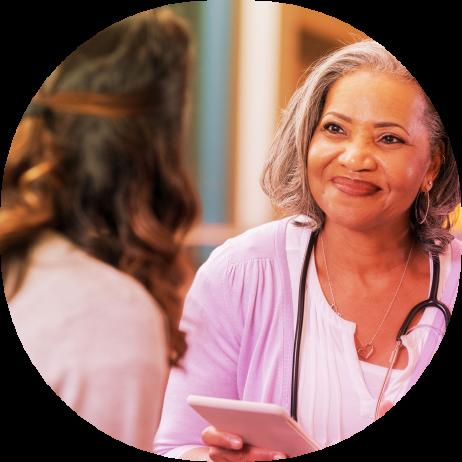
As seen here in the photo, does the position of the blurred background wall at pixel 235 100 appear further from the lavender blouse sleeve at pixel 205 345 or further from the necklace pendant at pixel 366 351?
the necklace pendant at pixel 366 351

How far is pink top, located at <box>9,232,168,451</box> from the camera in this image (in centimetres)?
170

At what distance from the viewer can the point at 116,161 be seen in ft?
5.64

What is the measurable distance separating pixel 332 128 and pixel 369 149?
3.2 inches

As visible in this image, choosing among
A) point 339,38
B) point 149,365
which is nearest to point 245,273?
point 149,365

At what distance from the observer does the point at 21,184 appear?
1760 millimetres

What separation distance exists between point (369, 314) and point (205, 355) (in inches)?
12.8

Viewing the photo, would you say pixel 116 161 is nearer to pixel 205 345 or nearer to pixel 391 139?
pixel 205 345

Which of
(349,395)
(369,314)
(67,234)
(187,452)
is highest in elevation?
(67,234)

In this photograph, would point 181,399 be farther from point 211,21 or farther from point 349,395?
point 211,21

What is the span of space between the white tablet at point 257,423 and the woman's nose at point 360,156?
1.52ft

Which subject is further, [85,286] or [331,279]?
[331,279]

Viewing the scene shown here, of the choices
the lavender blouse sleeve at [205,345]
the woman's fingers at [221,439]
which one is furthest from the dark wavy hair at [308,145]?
the woman's fingers at [221,439]

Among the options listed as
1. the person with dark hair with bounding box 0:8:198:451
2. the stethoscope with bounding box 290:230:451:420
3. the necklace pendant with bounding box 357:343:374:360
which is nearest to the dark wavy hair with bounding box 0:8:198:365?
the person with dark hair with bounding box 0:8:198:451

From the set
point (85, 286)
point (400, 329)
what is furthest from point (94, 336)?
point (400, 329)
